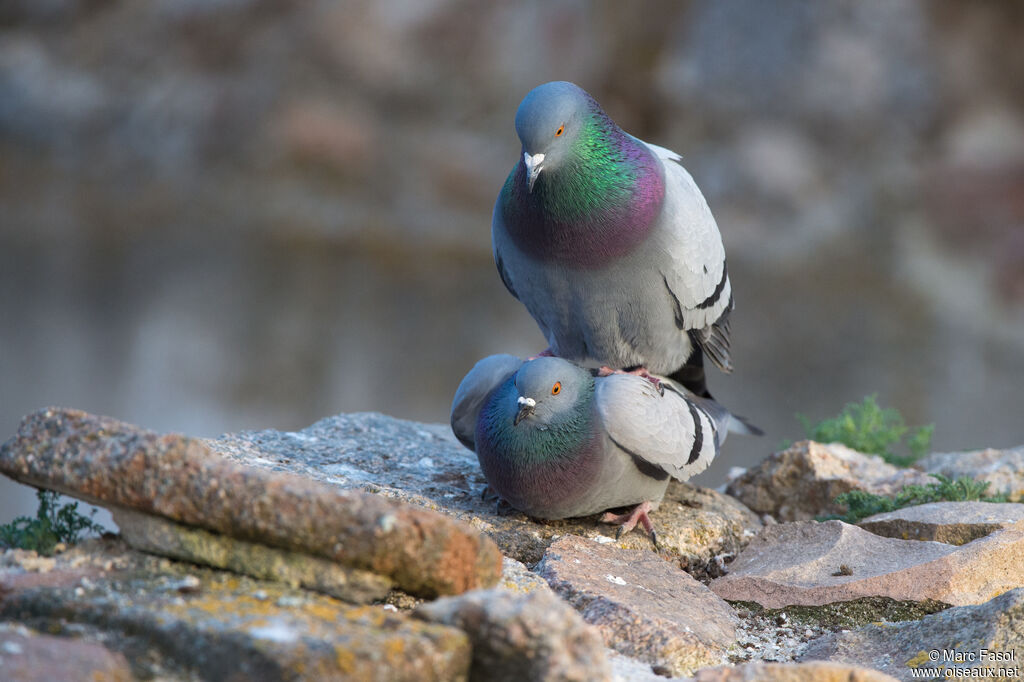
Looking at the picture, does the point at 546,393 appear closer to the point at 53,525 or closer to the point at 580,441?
the point at 580,441

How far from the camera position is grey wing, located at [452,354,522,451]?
3.78 meters

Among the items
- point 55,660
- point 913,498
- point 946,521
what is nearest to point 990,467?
point 913,498

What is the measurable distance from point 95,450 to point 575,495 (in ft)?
5.22

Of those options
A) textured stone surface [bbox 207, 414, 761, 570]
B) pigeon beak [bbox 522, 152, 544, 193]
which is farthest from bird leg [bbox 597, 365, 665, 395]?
pigeon beak [bbox 522, 152, 544, 193]

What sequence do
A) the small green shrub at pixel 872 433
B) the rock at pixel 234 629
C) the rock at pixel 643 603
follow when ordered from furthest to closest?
1. the small green shrub at pixel 872 433
2. the rock at pixel 643 603
3. the rock at pixel 234 629

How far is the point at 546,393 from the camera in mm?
3227

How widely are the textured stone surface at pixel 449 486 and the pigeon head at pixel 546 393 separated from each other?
0.43m

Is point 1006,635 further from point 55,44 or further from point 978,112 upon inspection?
point 55,44

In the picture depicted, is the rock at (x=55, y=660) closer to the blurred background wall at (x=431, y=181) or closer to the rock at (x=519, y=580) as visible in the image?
the rock at (x=519, y=580)

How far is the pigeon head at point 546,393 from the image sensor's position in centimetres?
321

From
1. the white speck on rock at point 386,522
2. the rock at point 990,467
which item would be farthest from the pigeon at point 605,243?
the white speck on rock at point 386,522

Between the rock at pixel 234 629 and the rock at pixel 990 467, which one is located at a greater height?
the rock at pixel 990 467

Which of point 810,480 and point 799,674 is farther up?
point 810,480

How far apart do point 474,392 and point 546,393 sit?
61cm
